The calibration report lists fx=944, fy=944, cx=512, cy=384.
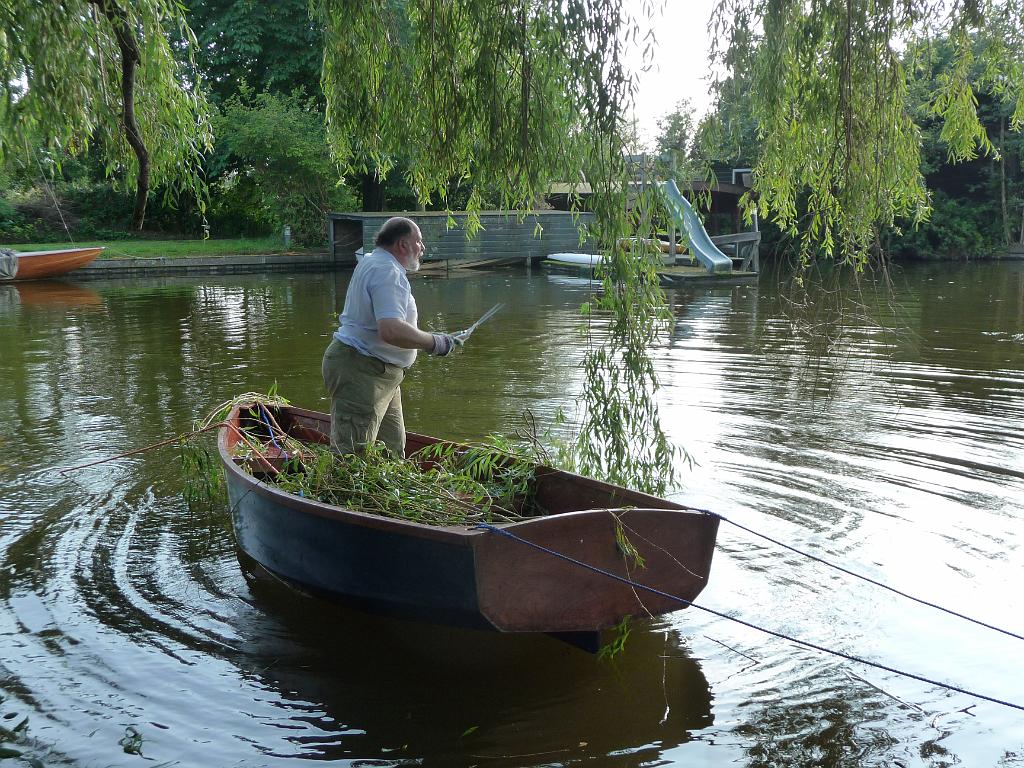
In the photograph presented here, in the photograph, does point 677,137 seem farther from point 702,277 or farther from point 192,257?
point 192,257

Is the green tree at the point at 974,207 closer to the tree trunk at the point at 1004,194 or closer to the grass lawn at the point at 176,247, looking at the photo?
the tree trunk at the point at 1004,194

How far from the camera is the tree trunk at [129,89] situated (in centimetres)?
420

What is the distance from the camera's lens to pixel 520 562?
12.7ft

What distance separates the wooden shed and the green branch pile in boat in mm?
22717

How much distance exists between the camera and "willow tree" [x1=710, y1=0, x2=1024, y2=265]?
443 cm

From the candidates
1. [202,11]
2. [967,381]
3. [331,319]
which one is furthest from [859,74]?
[202,11]

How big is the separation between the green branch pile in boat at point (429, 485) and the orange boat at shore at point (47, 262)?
2110cm

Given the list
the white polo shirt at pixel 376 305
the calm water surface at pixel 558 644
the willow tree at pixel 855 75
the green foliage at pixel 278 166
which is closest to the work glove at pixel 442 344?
the white polo shirt at pixel 376 305

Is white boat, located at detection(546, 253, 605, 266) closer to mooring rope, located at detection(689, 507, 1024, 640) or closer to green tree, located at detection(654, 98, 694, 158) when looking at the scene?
mooring rope, located at detection(689, 507, 1024, 640)

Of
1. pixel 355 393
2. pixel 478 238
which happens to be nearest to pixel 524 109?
pixel 355 393

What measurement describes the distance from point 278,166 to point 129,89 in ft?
86.5

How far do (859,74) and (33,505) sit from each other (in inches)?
228

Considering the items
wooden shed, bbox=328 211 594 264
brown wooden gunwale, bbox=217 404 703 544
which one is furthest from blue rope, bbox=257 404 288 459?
wooden shed, bbox=328 211 594 264

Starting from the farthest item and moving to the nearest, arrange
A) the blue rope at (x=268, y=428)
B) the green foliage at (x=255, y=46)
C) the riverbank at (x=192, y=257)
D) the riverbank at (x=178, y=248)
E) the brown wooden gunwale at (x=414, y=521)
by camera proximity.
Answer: the green foliage at (x=255, y=46) → the riverbank at (x=178, y=248) → the riverbank at (x=192, y=257) → the blue rope at (x=268, y=428) → the brown wooden gunwale at (x=414, y=521)
